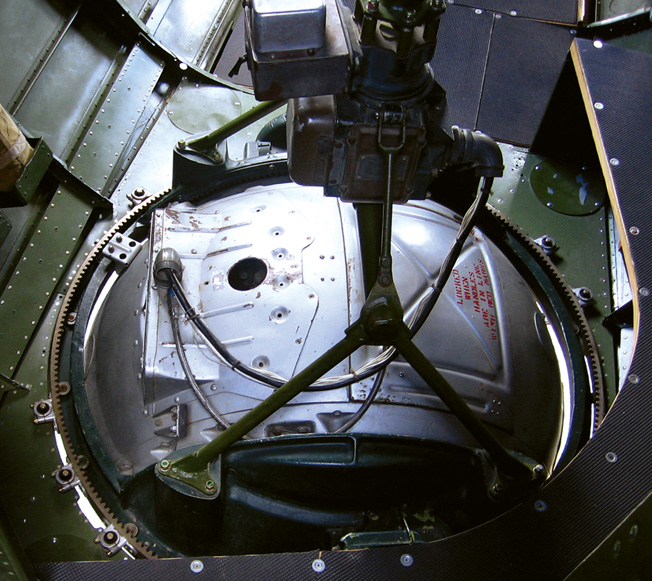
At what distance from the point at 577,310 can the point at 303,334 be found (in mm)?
1190

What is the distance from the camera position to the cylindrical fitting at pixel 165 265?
2.53m

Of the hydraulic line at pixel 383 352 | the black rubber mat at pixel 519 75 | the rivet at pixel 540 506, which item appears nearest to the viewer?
the rivet at pixel 540 506

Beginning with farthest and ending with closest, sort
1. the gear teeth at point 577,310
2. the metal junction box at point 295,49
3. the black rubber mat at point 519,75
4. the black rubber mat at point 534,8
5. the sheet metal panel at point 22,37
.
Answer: the black rubber mat at point 534,8 → the black rubber mat at point 519,75 → the sheet metal panel at point 22,37 → the gear teeth at point 577,310 → the metal junction box at point 295,49

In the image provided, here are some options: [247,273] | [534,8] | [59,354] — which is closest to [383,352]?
[247,273]

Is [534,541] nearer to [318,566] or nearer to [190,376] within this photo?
[318,566]

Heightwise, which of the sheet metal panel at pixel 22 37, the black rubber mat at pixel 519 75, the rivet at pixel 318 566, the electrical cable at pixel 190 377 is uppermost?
the black rubber mat at pixel 519 75

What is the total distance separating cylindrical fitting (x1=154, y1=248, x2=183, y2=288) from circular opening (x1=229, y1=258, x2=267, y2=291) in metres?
0.19

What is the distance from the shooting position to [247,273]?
2623 millimetres

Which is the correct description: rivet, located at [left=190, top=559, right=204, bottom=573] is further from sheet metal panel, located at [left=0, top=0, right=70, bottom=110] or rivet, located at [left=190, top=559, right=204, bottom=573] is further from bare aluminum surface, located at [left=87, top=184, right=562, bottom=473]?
sheet metal panel, located at [left=0, top=0, right=70, bottom=110]

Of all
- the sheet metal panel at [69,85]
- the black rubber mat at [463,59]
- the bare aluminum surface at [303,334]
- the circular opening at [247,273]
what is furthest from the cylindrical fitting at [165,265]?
the black rubber mat at [463,59]

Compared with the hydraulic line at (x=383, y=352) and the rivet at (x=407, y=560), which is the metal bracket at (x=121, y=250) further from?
the rivet at (x=407, y=560)

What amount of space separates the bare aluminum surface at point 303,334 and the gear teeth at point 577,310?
5.5 inches

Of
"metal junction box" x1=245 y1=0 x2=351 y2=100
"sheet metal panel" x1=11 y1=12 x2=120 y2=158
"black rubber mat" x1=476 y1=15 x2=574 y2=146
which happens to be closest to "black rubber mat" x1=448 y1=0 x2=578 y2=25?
"black rubber mat" x1=476 y1=15 x2=574 y2=146

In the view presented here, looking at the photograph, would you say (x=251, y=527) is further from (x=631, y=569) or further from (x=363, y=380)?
(x=631, y=569)
